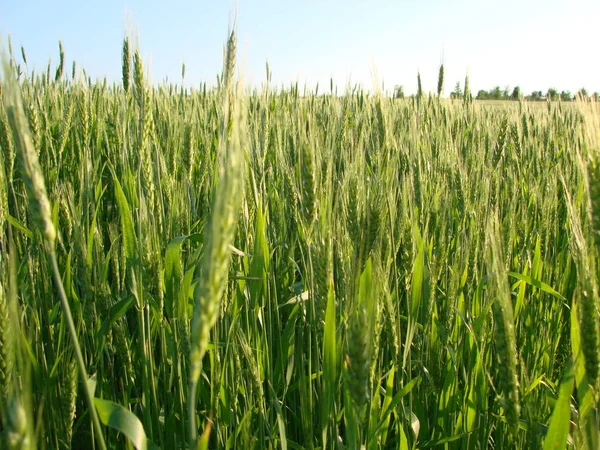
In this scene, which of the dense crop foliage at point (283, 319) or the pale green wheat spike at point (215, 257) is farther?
the dense crop foliage at point (283, 319)

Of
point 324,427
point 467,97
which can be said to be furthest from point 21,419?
point 467,97

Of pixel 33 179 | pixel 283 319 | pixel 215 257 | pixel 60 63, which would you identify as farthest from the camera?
pixel 60 63

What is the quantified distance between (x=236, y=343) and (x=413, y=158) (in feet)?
3.27

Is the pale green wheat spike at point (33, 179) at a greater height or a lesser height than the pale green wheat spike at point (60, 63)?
lesser

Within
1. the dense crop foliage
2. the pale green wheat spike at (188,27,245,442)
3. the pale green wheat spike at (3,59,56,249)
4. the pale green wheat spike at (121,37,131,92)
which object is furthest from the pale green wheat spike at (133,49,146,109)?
the pale green wheat spike at (188,27,245,442)

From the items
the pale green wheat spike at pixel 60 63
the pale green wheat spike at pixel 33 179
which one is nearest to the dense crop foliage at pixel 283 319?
the pale green wheat spike at pixel 33 179

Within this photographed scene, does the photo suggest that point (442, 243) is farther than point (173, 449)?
Yes

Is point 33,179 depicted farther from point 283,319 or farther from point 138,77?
point 283,319

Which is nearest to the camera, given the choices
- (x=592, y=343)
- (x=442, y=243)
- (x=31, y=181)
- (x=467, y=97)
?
(x=31, y=181)

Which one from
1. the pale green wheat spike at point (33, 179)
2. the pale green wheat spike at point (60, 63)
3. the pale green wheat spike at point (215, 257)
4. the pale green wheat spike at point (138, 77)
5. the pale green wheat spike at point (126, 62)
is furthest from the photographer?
the pale green wheat spike at point (60, 63)

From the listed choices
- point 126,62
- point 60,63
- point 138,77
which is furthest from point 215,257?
point 60,63

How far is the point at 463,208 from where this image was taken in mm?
1687

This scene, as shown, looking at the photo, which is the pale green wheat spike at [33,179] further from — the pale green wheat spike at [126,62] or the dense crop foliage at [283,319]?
the pale green wheat spike at [126,62]

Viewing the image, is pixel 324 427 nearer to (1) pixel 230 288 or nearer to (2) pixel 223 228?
(1) pixel 230 288
